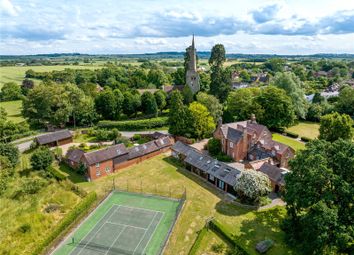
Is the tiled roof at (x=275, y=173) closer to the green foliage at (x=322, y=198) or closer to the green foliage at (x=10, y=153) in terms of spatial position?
the green foliage at (x=322, y=198)

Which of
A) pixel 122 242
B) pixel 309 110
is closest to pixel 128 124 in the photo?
pixel 122 242

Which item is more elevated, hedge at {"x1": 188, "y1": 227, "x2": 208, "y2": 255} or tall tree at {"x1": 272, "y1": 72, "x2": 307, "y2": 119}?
tall tree at {"x1": 272, "y1": 72, "x2": 307, "y2": 119}

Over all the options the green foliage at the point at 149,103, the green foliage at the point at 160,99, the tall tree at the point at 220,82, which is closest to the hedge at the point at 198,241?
the green foliage at the point at 149,103

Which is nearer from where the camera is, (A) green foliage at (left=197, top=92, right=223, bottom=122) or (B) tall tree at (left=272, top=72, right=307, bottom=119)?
(A) green foliage at (left=197, top=92, right=223, bottom=122)

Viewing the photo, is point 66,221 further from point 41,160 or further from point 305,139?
point 305,139

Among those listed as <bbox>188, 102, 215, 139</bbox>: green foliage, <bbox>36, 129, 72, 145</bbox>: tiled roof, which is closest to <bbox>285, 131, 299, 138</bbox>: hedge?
<bbox>188, 102, 215, 139</bbox>: green foliage

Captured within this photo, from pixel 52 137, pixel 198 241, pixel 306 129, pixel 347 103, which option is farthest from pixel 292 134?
pixel 52 137

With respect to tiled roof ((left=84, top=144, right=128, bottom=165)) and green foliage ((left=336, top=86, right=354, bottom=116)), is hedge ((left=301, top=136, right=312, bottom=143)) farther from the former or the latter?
tiled roof ((left=84, top=144, right=128, bottom=165))

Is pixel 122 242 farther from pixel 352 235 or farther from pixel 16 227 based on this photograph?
pixel 352 235
